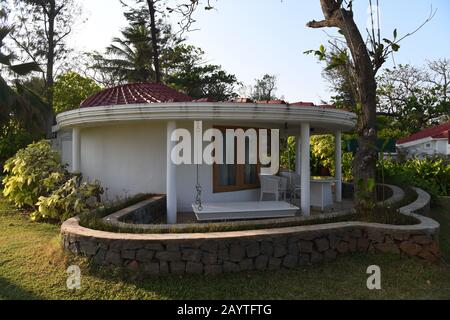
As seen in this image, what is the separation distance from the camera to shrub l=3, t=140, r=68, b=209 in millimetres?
9195

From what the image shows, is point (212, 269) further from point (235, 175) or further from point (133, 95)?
point (133, 95)

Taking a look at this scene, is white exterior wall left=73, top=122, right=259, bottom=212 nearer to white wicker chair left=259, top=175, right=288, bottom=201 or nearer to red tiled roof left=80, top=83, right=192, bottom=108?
white wicker chair left=259, top=175, right=288, bottom=201

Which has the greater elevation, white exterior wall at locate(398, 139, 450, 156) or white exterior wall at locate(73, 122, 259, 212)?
white exterior wall at locate(398, 139, 450, 156)

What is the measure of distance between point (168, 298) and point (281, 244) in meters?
1.84

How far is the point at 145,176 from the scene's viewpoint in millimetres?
9008

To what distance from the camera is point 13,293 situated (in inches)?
185

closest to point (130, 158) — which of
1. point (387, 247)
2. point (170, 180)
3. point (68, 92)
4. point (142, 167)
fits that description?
point (142, 167)

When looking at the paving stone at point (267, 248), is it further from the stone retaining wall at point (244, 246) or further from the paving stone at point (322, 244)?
the paving stone at point (322, 244)

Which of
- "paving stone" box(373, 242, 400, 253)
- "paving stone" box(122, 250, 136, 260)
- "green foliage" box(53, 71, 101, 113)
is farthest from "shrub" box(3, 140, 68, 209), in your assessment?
"green foliage" box(53, 71, 101, 113)

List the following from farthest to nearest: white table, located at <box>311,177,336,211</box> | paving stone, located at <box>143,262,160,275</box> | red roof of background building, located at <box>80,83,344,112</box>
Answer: red roof of background building, located at <box>80,83,344,112</box> < white table, located at <box>311,177,336,211</box> < paving stone, located at <box>143,262,160,275</box>

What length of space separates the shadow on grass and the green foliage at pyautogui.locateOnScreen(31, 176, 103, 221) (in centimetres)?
306

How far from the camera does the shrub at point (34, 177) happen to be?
9.20 meters

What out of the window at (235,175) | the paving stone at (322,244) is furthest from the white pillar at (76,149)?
the paving stone at (322,244)

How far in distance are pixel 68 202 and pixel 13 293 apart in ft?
11.7
